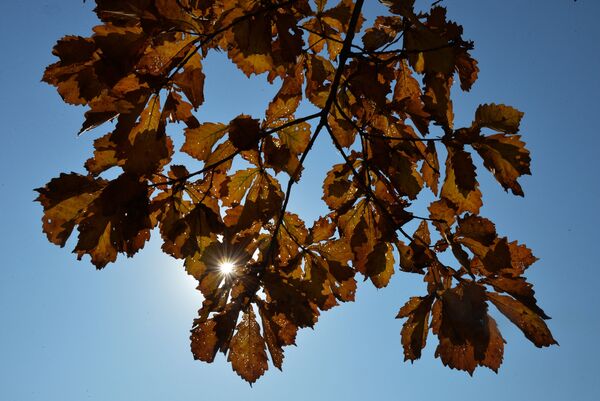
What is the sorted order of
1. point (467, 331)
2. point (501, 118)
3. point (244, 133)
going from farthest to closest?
1. point (244, 133)
2. point (501, 118)
3. point (467, 331)

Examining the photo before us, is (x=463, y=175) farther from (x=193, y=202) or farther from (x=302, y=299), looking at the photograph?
(x=193, y=202)

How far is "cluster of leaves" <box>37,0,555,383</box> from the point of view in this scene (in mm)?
1444

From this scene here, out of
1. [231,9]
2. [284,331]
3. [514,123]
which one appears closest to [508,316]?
[514,123]

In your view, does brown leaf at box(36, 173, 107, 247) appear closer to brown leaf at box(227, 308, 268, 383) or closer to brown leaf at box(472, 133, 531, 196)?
brown leaf at box(227, 308, 268, 383)

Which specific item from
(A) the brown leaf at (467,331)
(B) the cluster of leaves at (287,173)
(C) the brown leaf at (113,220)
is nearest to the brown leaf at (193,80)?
(B) the cluster of leaves at (287,173)

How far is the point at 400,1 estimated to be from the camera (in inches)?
59.4

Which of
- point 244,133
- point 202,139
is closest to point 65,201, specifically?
point 202,139

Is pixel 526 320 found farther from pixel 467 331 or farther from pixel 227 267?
pixel 227 267

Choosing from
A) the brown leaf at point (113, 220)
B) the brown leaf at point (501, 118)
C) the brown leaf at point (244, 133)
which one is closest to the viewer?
the brown leaf at point (113, 220)

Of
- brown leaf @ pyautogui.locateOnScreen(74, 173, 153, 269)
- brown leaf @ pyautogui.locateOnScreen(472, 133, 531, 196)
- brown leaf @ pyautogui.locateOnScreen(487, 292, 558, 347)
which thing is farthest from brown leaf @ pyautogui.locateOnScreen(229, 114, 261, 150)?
brown leaf @ pyautogui.locateOnScreen(487, 292, 558, 347)

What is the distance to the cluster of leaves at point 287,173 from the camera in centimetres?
144

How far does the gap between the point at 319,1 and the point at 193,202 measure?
3.62ft

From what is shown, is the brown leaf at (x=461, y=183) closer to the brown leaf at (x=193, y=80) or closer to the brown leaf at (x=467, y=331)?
the brown leaf at (x=467, y=331)

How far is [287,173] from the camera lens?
1.95 metres
